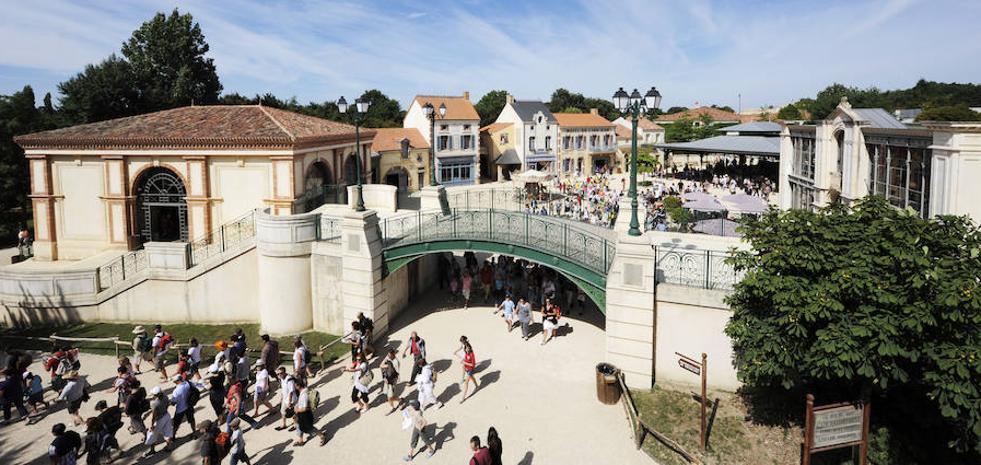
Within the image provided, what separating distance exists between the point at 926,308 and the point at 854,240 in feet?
6.06

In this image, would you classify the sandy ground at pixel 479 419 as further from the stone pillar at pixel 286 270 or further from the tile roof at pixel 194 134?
the tile roof at pixel 194 134

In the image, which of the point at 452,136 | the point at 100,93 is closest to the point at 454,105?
the point at 452,136

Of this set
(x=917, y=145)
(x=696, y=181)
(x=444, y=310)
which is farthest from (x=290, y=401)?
(x=696, y=181)

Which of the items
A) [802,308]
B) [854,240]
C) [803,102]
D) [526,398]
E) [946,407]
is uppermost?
[803,102]

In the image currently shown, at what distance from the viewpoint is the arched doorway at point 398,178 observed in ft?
159

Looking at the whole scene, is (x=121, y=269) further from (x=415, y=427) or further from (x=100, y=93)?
(x=100, y=93)

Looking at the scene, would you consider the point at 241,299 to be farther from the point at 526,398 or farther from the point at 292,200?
the point at 526,398

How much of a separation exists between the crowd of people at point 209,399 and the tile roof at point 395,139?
31.4m

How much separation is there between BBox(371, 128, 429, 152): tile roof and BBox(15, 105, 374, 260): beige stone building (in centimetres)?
2018

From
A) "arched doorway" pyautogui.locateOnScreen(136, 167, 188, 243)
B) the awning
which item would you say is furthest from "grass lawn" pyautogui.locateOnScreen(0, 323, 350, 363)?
the awning

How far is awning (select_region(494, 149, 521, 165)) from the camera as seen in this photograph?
2317 inches

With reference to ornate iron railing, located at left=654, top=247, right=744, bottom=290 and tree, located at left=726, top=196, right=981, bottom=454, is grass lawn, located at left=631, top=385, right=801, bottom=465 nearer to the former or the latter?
tree, located at left=726, top=196, right=981, bottom=454

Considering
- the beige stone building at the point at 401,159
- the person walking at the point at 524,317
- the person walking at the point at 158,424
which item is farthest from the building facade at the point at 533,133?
the person walking at the point at 158,424

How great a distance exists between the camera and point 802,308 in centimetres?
1060
